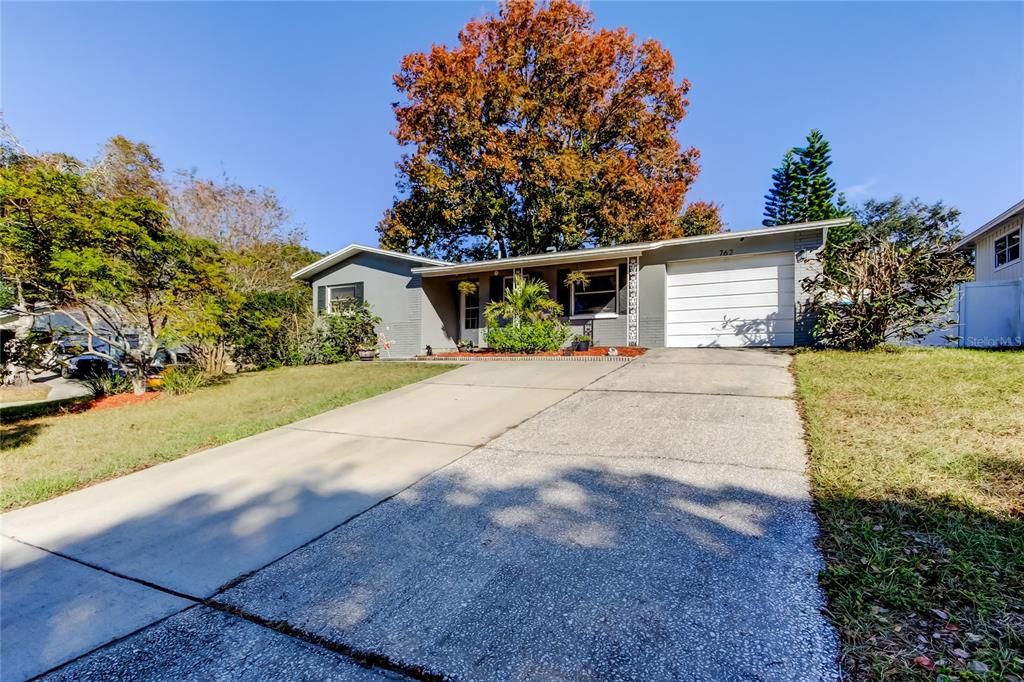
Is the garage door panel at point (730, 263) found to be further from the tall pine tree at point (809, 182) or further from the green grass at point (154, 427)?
the tall pine tree at point (809, 182)

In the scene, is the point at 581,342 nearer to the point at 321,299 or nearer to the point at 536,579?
the point at 321,299

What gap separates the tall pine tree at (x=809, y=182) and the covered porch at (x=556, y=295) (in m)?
14.4

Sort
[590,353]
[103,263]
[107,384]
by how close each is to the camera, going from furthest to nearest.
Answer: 1. [590,353]
2. [107,384]
3. [103,263]

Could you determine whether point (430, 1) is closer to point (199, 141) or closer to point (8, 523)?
point (199, 141)

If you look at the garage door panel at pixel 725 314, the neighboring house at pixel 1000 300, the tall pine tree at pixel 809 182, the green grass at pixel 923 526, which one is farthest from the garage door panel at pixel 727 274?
the tall pine tree at pixel 809 182

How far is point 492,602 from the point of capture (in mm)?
2279

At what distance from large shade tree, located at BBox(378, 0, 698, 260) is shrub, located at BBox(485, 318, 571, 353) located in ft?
25.1

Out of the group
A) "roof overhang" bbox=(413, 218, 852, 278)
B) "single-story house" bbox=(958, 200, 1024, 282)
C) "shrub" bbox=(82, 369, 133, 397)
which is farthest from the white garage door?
"shrub" bbox=(82, 369, 133, 397)

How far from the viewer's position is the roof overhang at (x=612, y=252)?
10.6 meters

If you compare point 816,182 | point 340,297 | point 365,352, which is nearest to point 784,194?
point 816,182

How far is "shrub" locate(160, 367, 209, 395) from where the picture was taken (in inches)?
387

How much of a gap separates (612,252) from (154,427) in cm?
1012

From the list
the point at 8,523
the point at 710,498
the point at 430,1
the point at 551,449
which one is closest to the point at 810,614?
the point at 710,498

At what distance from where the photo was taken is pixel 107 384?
9844 millimetres
